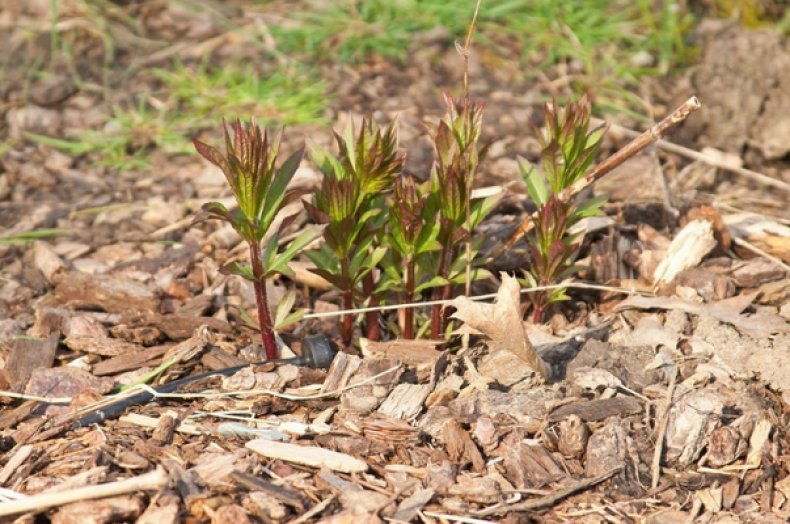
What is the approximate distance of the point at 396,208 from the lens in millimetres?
2947

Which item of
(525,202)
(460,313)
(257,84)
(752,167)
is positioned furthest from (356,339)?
(752,167)

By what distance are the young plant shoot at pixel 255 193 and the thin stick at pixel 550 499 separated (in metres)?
0.94

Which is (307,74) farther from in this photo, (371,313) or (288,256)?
(288,256)

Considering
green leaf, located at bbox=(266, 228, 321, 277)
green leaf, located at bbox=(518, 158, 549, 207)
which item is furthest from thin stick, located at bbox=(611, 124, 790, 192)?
green leaf, located at bbox=(266, 228, 321, 277)

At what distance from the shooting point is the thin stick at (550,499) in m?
Result: 2.52

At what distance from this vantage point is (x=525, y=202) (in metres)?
3.96

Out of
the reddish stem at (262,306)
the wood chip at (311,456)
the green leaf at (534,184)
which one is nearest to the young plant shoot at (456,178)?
the green leaf at (534,184)

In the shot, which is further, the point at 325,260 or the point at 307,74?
the point at 307,74

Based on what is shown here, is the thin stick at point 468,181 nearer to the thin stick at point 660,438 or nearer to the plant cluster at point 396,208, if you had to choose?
the plant cluster at point 396,208

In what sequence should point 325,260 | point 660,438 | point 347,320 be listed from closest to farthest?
point 660,438 < point 325,260 < point 347,320

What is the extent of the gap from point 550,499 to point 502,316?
0.54 m

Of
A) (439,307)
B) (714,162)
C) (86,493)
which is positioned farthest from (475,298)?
(714,162)

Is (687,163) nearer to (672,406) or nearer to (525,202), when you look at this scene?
(525,202)

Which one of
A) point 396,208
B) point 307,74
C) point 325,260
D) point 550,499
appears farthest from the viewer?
point 307,74
